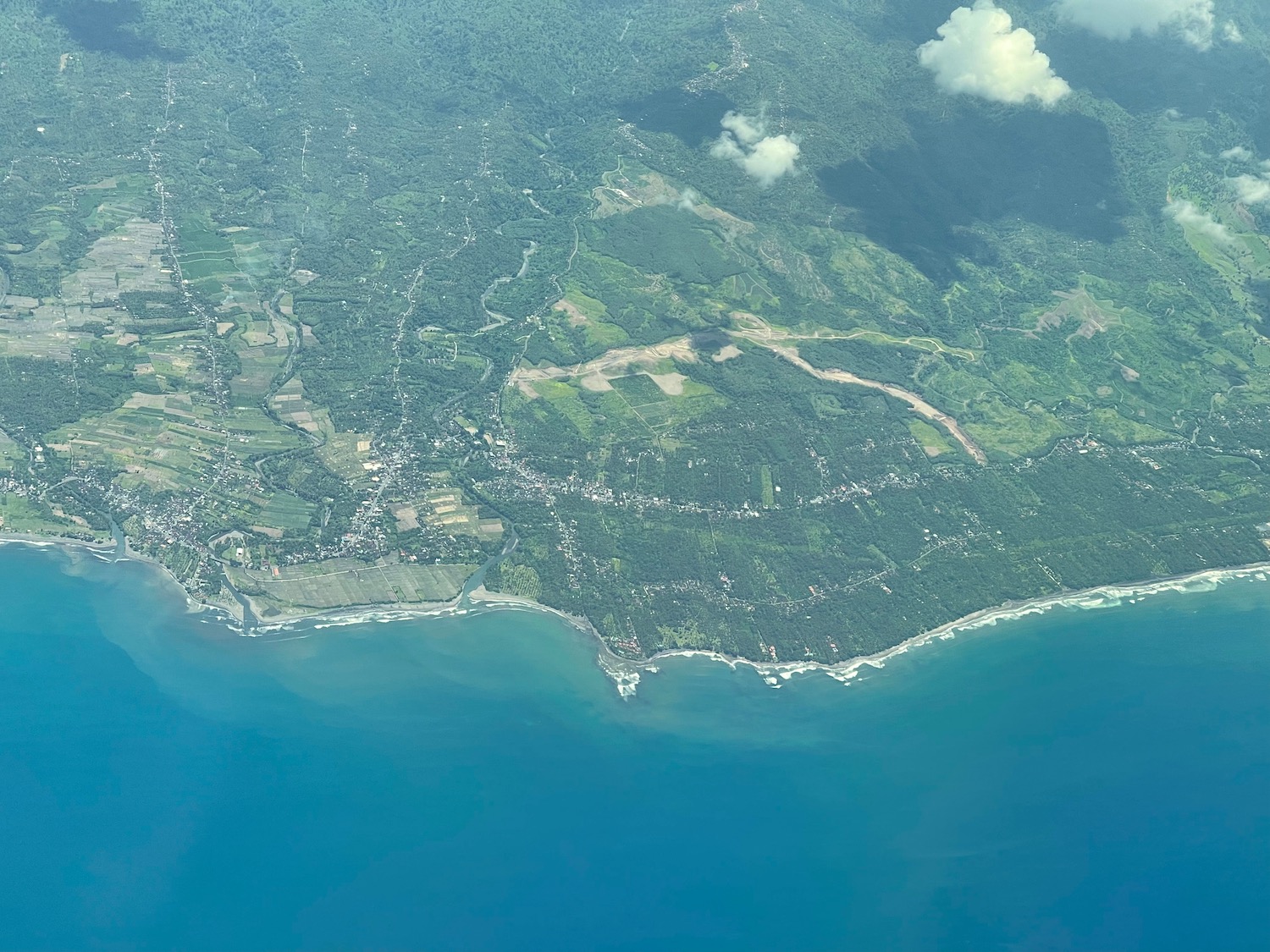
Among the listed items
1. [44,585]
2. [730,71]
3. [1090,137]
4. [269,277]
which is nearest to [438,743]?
[44,585]

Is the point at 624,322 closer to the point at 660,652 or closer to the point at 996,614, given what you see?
the point at 660,652

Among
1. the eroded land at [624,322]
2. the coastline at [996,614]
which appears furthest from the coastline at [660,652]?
the eroded land at [624,322]

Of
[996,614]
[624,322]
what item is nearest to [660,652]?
[996,614]

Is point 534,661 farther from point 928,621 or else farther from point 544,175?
point 544,175

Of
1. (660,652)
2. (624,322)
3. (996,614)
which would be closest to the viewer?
(660,652)

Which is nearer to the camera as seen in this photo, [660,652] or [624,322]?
[660,652]

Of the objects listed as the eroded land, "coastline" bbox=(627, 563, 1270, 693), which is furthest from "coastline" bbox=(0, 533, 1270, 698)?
the eroded land

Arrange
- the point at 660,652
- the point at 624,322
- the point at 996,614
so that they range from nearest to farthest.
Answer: the point at 660,652 < the point at 996,614 < the point at 624,322
